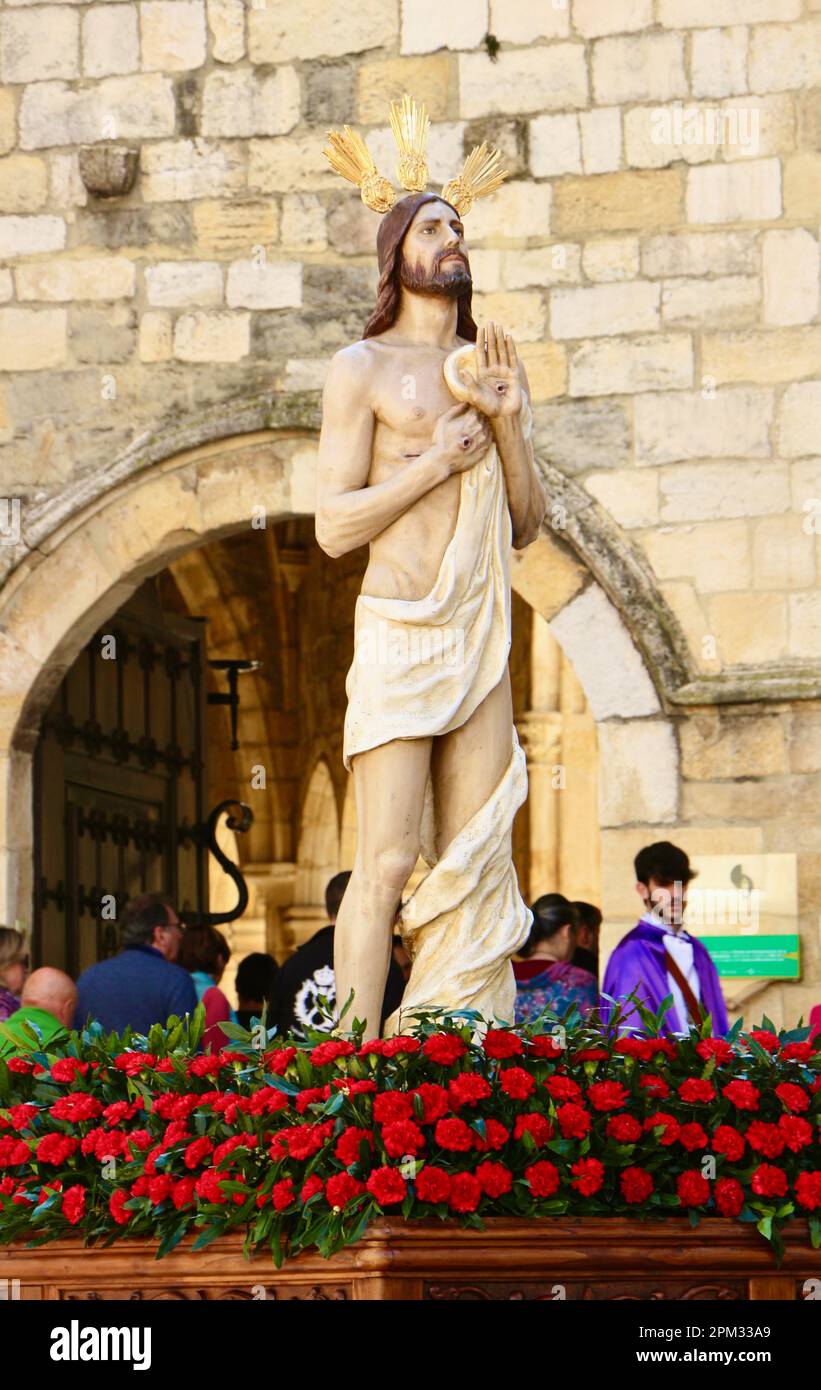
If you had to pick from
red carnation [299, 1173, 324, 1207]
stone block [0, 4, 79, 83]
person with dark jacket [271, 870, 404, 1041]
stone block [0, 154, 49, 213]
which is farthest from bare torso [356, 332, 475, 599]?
stone block [0, 4, 79, 83]

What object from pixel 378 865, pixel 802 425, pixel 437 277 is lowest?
pixel 378 865

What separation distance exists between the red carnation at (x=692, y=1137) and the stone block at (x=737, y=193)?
471 cm

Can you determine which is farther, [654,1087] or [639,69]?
[639,69]

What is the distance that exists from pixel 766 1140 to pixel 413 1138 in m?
0.68

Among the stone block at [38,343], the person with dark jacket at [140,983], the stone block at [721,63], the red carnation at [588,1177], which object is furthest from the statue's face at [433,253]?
the stone block at [38,343]

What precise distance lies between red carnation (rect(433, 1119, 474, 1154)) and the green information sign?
3.82 meters

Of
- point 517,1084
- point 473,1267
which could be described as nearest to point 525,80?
point 517,1084

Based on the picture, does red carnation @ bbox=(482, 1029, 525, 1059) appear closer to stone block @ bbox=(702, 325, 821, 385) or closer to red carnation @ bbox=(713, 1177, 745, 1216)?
red carnation @ bbox=(713, 1177, 745, 1216)

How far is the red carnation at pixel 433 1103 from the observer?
424 cm

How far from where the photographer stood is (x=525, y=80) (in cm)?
860

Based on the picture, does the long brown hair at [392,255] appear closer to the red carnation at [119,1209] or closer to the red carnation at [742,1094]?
the red carnation at [742,1094]

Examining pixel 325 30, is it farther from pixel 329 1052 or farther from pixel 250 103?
pixel 329 1052

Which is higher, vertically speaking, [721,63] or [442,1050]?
[721,63]
